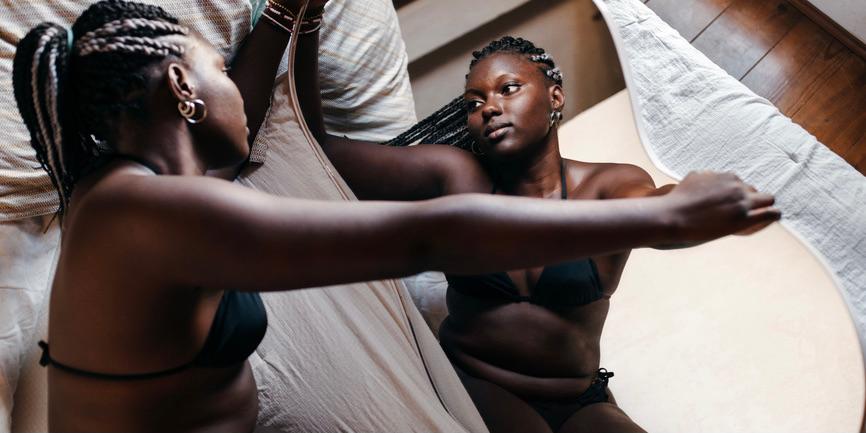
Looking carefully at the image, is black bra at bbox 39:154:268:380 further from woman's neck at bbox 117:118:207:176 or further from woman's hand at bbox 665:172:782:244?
woman's hand at bbox 665:172:782:244

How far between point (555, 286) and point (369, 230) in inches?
17.7

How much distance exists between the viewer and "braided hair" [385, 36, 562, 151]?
1.12m

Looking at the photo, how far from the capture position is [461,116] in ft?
3.94

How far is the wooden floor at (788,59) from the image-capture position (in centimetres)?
151

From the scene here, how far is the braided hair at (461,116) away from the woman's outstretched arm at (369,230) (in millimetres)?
512

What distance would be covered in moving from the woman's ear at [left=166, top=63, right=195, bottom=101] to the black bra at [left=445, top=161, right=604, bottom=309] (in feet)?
1.52

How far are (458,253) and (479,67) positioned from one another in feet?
Result: 1.75

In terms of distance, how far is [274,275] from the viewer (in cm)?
62

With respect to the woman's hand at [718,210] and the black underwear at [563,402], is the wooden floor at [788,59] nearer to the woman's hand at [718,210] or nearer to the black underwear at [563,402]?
the black underwear at [563,402]

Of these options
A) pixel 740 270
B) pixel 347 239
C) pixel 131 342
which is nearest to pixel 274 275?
pixel 347 239

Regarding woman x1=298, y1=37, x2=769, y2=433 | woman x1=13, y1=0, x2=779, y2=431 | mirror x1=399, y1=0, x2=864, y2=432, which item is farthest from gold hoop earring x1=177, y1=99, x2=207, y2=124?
mirror x1=399, y1=0, x2=864, y2=432

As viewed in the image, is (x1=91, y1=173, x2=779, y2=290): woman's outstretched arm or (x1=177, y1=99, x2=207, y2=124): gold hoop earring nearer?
(x1=91, y1=173, x2=779, y2=290): woman's outstretched arm

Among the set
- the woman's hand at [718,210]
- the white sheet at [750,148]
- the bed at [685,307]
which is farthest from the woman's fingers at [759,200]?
the white sheet at [750,148]

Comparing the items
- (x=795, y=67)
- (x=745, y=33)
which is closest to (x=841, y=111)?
(x=795, y=67)
